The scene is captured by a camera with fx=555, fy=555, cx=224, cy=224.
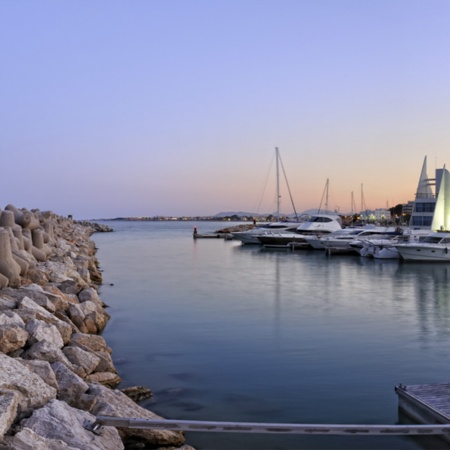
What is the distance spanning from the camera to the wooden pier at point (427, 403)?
671 cm

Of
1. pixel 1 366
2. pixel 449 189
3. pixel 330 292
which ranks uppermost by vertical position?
pixel 449 189

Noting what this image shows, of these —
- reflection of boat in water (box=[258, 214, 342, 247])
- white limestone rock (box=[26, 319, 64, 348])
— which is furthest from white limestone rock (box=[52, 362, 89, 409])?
reflection of boat in water (box=[258, 214, 342, 247])

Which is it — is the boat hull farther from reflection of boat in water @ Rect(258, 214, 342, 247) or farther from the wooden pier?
the wooden pier

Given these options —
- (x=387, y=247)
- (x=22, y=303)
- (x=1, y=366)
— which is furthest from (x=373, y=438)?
(x=387, y=247)

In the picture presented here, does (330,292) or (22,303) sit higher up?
(22,303)

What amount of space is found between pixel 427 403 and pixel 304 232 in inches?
1680

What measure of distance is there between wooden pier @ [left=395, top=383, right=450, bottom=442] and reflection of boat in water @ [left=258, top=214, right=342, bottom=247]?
37.8 metres

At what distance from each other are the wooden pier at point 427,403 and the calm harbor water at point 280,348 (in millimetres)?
310

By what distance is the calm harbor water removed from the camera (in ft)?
26.6

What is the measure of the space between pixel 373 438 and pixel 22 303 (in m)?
5.83

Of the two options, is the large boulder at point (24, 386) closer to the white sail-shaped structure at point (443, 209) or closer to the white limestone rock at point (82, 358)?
the white limestone rock at point (82, 358)

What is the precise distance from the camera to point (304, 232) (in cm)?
4950

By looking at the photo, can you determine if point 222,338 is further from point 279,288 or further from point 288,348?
point 279,288

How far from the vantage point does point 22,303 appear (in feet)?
30.1
